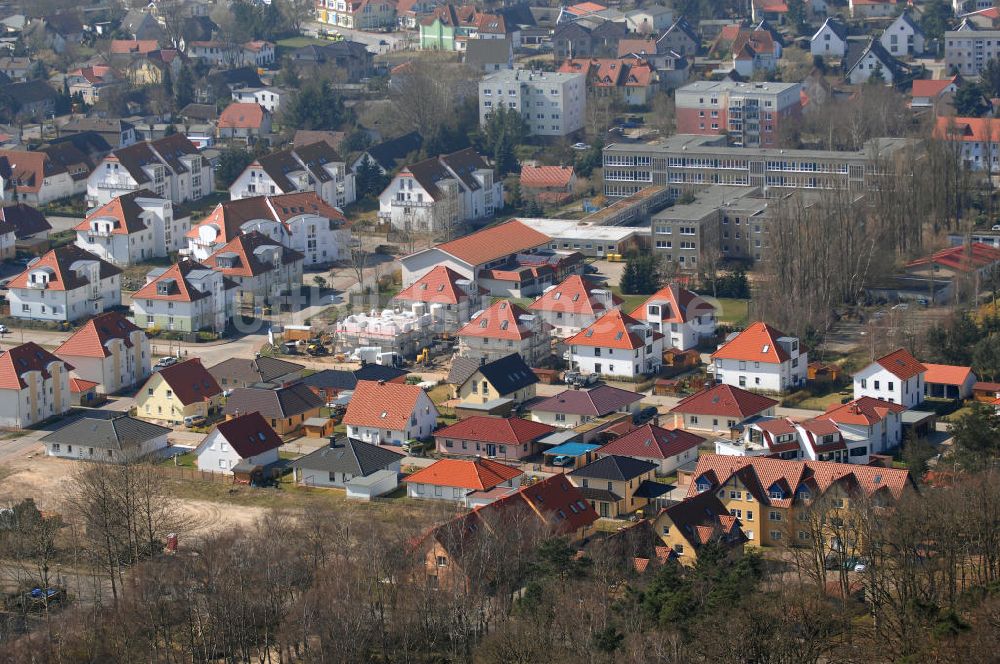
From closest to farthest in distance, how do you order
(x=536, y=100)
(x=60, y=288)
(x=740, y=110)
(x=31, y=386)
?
(x=31, y=386)
(x=60, y=288)
(x=740, y=110)
(x=536, y=100)

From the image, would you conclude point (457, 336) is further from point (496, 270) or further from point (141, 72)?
point (141, 72)

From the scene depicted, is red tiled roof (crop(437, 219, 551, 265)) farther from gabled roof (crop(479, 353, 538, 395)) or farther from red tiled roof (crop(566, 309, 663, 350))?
gabled roof (crop(479, 353, 538, 395))

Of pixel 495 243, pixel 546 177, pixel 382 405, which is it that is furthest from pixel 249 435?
pixel 546 177

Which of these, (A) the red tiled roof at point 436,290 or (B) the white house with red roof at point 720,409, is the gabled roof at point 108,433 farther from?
(B) the white house with red roof at point 720,409

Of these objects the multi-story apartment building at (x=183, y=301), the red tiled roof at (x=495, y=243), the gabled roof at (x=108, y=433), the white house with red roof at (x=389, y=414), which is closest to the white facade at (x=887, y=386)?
the white house with red roof at (x=389, y=414)

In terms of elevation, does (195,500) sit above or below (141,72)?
below

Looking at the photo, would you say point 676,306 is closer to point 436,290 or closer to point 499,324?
point 499,324

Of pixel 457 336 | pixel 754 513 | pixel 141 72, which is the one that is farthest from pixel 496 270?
pixel 141 72
